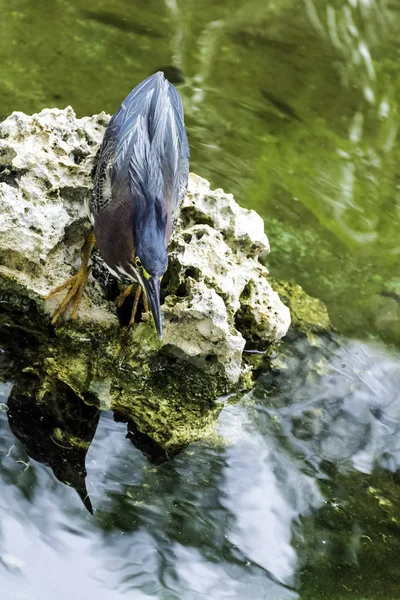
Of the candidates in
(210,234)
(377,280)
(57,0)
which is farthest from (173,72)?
(210,234)

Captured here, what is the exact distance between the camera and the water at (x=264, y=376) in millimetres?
3334

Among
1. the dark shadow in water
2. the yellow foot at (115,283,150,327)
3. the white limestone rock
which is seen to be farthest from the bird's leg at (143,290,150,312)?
the dark shadow in water

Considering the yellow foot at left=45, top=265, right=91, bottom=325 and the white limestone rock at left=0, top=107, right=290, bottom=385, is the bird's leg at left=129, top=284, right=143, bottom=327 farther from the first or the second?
the yellow foot at left=45, top=265, right=91, bottom=325

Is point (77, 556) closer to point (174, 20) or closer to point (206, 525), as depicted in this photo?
point (206, 525)

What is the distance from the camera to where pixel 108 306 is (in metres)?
3.86

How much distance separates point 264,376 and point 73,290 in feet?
3.83

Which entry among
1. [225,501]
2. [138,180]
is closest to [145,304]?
[138,180]

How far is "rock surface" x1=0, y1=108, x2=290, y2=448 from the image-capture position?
371 centimetres

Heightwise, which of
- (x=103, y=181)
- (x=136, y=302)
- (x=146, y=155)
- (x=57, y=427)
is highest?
(x=146, y=155)

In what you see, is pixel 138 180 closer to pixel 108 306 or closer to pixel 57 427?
pixel 108 306

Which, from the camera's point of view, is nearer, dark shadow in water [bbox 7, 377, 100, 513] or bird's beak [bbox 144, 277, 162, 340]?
bird's beak [bbox 144, 277, 162, 340]

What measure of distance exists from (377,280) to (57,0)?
13.8 ft

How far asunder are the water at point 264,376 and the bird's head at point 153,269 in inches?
26.8

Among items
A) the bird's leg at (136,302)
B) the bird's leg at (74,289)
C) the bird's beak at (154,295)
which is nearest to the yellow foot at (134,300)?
the bird's leg at (136,302)
